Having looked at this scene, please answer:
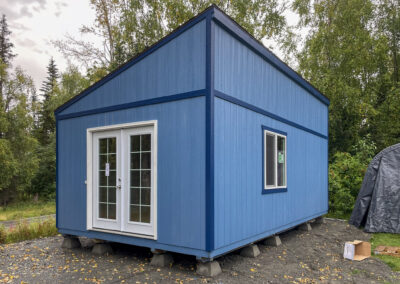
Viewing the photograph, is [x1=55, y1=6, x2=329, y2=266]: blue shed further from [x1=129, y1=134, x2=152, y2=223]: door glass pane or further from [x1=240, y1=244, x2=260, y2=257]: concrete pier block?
[x1=240, y1=244, x2=260, y2=257]: concrete pier block

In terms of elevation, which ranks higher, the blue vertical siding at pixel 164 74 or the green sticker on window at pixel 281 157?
the blue vertical siding at pixel 164 74

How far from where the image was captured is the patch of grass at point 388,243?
4.85 m

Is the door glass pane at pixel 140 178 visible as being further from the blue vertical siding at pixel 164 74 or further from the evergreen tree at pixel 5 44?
the evergreen tree at pixel 5 44

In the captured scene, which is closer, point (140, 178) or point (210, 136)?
point (210, 136)

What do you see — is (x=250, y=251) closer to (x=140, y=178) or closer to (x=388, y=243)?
(x=140, y=178)

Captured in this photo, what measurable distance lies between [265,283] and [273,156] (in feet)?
8.07

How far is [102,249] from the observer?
529 centimetres

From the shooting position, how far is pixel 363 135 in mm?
14188

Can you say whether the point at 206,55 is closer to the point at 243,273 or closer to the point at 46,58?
the point at 243,273

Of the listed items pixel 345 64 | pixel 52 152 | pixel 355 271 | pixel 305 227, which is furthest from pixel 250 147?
pixel 52 152

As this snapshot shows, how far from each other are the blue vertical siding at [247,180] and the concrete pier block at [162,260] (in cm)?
89

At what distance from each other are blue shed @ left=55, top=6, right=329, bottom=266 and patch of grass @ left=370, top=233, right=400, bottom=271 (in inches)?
65.3

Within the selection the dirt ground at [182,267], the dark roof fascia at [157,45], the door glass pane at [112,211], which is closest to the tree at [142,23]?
the dark roof fascia at [157,45]

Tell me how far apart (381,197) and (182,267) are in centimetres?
575
